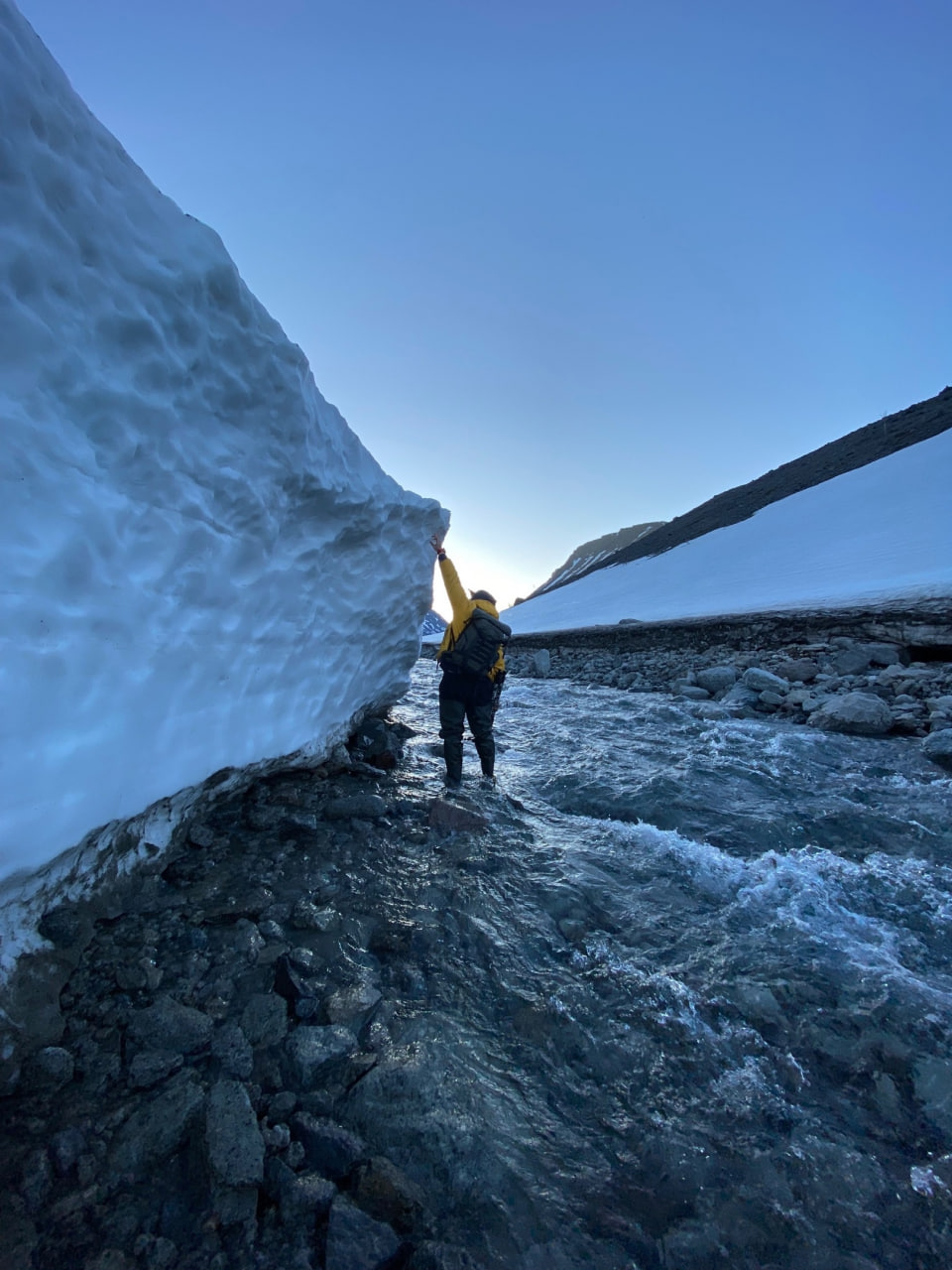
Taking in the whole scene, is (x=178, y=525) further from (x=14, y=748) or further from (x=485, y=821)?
(x=485, y=821)

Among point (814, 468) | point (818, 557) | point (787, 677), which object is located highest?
point (814, 468)

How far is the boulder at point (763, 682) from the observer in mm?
8867

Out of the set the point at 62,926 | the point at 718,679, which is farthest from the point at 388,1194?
the point at 718,679

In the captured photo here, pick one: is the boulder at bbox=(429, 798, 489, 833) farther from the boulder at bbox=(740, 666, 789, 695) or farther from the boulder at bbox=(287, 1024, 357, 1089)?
the boulder at bbox=(740, 666, 789, 695)

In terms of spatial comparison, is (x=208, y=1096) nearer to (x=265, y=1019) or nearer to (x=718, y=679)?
(x=265, y=1019)

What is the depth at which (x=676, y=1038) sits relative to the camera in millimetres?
2293

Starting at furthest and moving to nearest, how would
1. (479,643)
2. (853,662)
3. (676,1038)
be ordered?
(853,662) < (479,643) < (676,1038)

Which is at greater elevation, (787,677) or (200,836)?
(200,836)

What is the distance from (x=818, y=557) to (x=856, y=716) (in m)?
A: 12.5

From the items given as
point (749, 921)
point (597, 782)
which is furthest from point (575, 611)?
point (749, 921)

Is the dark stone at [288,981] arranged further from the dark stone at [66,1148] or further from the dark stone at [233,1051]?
the dark stone at [66,1148]

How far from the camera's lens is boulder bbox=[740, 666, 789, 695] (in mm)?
8867

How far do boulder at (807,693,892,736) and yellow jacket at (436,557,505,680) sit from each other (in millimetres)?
4549

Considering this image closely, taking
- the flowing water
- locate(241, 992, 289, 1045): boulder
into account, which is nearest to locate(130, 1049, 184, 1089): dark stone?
locate(241, 992, 289, 1045): boulder
